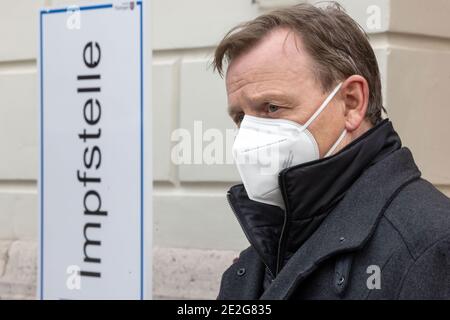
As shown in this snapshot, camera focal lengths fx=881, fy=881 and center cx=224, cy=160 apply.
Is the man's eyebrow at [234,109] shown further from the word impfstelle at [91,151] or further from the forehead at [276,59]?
the word impfstelle at [91,151]

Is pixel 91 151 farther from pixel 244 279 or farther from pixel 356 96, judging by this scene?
pixel 356 96

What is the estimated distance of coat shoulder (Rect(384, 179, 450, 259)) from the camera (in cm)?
194

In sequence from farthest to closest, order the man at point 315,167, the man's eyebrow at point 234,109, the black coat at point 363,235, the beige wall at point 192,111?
the beige wall at point 192,111
the man's eyebrow at point 234,109
the man at point 315,167
the black coat at point 363,235

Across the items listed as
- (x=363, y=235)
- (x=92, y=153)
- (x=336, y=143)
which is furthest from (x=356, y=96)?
(x=92, y=153)

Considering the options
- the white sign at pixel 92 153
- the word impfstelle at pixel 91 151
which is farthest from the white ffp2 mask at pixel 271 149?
the word impfstelle at pixel 91 151

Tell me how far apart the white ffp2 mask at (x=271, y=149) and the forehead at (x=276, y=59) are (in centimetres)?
11

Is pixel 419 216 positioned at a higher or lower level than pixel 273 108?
lower

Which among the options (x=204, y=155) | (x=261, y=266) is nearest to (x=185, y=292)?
(x=204, y=155)

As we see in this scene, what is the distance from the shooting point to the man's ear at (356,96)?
90.4 inches

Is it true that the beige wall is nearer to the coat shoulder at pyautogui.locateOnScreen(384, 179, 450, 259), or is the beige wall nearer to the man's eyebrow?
the man's eyebrow

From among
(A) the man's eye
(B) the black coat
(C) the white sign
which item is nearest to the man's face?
(A) the man's eye

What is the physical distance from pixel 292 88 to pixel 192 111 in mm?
2432

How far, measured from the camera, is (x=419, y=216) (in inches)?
78.4

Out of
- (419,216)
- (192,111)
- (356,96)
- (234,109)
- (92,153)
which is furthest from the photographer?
(192,111)
